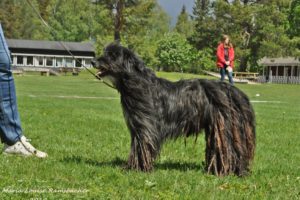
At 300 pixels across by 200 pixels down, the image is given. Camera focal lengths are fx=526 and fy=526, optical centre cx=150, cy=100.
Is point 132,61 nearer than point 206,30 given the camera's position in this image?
Yes

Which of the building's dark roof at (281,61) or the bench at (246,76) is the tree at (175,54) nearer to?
the building's dark roof at (281,61)

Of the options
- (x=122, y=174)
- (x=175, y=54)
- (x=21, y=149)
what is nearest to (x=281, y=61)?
(x=175, y=54)

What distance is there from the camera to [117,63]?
21.3ft

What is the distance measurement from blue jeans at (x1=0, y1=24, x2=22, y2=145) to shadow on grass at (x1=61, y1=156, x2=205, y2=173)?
0.81m

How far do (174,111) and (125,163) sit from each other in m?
A: 1.04

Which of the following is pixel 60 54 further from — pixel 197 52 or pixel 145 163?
pixel 145 163

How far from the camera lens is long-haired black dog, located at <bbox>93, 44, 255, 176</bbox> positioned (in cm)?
647

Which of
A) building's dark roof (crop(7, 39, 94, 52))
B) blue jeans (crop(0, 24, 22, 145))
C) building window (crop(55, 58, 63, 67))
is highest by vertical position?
building's dark roof (crop(7, 39, 94, 52))

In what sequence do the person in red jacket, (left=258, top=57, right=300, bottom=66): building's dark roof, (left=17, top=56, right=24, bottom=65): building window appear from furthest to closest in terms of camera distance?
(left=17, top=56, right=24, bottom=65): building window < (left=258, top=57, right=300, bottom=66): building's dark roof < the person in red jacket

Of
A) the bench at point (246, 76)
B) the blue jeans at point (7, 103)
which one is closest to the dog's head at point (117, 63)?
the blue jeans at point (7, 103)

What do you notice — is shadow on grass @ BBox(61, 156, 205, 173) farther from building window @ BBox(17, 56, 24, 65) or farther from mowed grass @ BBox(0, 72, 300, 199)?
building window @ BBox(17, 56, 24, 65)

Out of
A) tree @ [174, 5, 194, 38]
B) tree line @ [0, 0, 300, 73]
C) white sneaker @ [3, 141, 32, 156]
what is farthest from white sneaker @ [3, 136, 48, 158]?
tree @ [174, 5, 194, 38]

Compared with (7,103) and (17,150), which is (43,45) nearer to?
(17,150)

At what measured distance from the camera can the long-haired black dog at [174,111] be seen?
647cm
